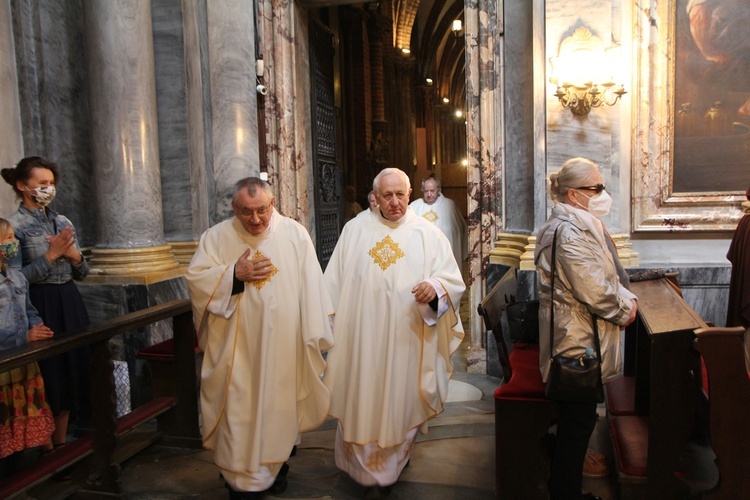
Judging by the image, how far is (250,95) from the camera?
6.32 m

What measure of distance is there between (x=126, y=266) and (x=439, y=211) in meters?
4.24

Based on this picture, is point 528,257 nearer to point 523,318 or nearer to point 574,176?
point 523,318

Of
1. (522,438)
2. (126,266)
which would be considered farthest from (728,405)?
(126,266)

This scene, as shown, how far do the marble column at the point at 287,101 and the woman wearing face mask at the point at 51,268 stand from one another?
9.80 feet

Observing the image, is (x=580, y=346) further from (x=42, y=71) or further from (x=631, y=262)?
(x=42, y=71)

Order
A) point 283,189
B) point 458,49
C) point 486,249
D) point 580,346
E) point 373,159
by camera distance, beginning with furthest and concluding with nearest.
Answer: point 458,49
point 373,159
point 283,189
point 486,249
point 580,346

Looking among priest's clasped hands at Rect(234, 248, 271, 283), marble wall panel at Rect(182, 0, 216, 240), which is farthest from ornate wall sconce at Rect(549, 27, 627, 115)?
marble wall panel at Rect(182, 0, 216, 240)


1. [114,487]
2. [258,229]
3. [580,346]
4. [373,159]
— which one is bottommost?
[114,487]

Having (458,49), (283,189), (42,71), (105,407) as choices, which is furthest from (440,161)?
(105,407)

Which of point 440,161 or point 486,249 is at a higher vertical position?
point 440,161

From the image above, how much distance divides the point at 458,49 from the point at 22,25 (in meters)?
23.7

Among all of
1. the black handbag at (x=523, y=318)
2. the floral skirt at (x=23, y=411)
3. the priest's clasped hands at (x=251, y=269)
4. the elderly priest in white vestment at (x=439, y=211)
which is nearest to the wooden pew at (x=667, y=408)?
the black handbag at (x=523, y=318)

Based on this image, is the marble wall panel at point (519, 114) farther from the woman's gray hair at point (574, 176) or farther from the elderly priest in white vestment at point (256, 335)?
the elderly priest in white vestment at point (256, 335)

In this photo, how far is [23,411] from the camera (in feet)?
11.5
